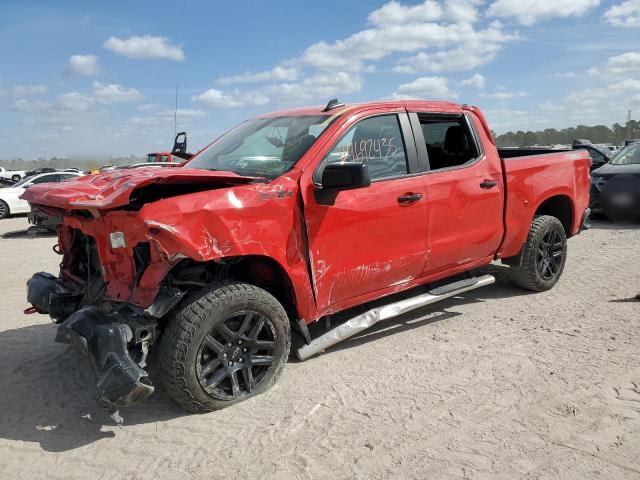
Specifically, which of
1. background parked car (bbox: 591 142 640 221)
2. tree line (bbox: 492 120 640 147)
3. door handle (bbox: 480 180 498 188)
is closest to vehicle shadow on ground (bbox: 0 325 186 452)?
door handle (bbox: 480 180 498 188)

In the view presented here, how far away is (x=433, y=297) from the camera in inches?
189

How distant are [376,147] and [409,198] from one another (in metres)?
0.49

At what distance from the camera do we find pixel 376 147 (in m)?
4.36

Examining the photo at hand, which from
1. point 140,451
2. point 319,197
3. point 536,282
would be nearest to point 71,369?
point 140,451

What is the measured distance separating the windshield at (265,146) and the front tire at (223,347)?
96 cm

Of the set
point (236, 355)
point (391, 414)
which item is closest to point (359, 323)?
point (391, 414)

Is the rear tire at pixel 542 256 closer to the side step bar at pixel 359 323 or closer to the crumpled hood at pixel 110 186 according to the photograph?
the side step bar at pixel 359 323

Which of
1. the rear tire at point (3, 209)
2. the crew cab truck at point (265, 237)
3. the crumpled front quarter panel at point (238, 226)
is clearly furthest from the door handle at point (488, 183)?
the rear tire at point (3, 209)

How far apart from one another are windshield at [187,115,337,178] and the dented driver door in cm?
23

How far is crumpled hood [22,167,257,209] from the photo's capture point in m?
3.14

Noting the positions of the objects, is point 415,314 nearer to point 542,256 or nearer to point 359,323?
point 359,323

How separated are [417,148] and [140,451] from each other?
121 inches

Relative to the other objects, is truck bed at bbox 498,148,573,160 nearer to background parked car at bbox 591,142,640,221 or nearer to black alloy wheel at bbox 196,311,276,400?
black alloy wheel at bbox 196,311,276,400

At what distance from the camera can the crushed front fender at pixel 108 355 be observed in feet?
9.86
